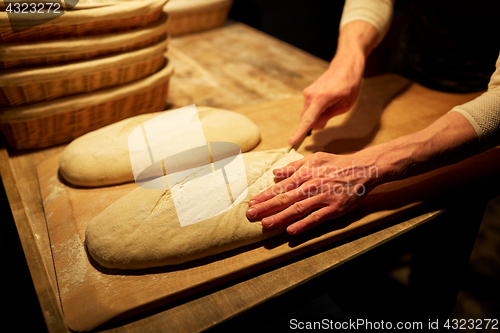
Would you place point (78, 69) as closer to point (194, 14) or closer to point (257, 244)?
point (257, 244)

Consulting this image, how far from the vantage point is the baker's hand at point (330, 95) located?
149 cm

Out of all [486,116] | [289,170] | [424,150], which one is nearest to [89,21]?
[289,170]

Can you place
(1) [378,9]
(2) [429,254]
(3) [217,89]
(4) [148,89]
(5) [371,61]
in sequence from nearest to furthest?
(2) [429,254], (4) [148,89], (1) [378,9], (3) [217,89], (5) [371,61]

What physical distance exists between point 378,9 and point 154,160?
1.51 meters

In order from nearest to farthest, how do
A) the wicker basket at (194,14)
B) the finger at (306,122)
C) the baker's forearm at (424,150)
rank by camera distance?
1. the baker's forearm at (424,150)
2. the finger at (306,122)
3. the wicker basket at (194,14)

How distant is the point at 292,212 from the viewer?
1093 mm

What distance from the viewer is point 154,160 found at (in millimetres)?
1386

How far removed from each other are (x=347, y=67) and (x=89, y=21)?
118cm

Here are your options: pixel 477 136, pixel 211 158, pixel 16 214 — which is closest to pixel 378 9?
pixel 477 136

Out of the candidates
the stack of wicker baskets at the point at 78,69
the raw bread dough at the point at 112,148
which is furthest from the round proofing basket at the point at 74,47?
the raw bread dough at the point at 112,148

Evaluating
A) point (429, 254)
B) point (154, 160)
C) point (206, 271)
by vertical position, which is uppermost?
point (154, 160)

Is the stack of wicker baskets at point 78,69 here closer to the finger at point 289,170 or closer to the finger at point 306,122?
the finger at point 306,122

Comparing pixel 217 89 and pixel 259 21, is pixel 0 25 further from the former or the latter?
pixel 259 21

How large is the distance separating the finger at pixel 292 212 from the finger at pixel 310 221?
2 centimetres
